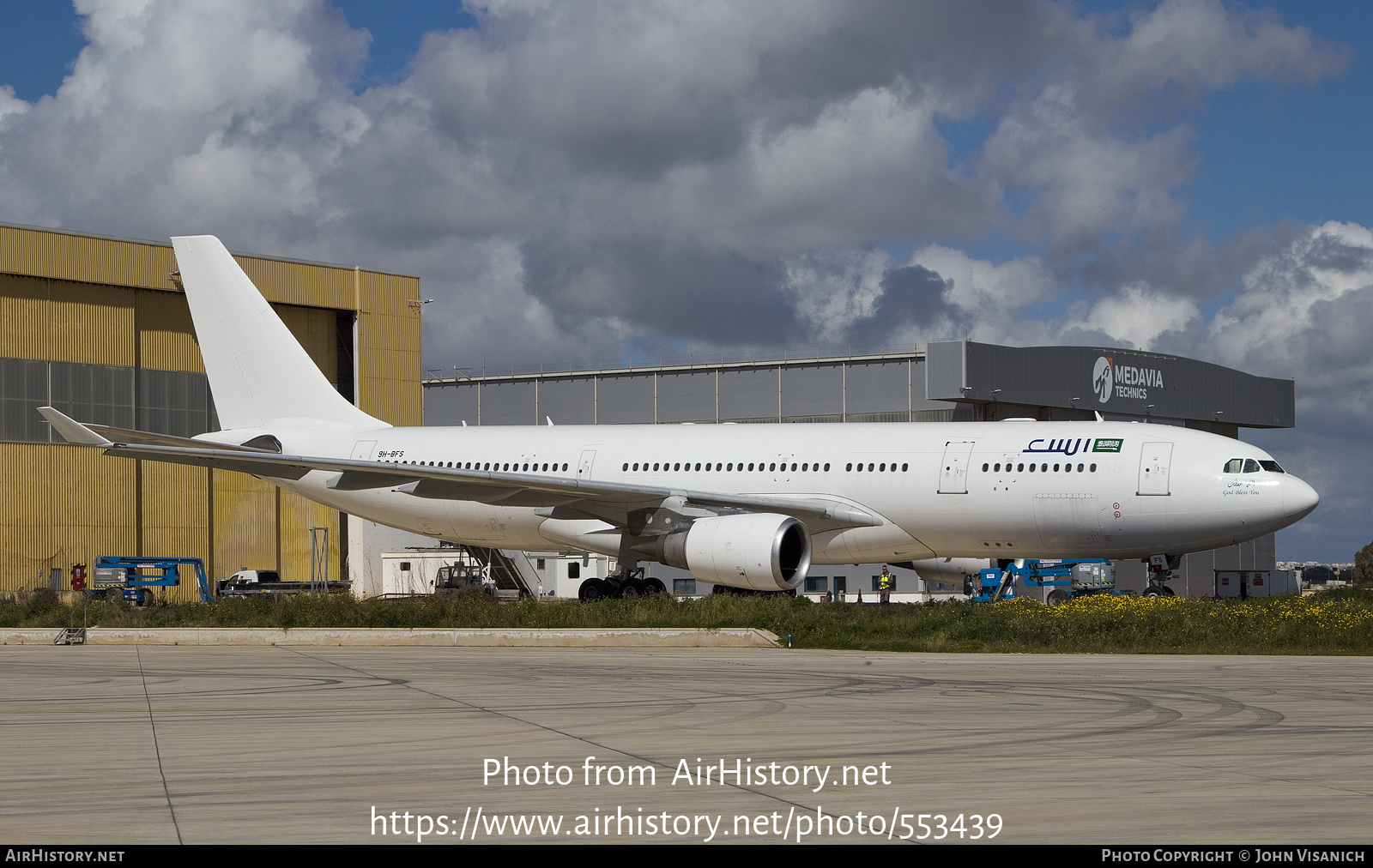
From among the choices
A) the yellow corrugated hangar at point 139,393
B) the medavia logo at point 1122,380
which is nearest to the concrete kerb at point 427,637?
the yellow corrugated hangar at point 139,393

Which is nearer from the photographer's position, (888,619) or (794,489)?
(888,619)

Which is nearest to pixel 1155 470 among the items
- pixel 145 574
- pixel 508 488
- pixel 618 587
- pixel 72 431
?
pixel 618 587

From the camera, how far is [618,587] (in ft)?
89.3

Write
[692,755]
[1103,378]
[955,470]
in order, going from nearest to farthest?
1. [692,755]
2. [955,470]
3. [1103,378]

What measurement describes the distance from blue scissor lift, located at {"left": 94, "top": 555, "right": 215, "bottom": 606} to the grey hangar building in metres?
11.0

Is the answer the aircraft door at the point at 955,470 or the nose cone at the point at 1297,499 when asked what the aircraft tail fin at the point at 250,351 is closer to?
the aircraft door at the point at 955,470

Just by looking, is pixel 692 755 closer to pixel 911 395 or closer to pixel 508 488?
pixel 508 488

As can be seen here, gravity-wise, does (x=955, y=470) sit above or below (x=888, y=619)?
above

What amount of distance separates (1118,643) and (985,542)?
23.6 feet

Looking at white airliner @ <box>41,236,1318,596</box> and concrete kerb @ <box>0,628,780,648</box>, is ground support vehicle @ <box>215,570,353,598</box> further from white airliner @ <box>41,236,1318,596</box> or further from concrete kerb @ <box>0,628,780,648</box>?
concrete kerb @ <box>0,628,780,648</box>

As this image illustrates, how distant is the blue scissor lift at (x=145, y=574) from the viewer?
39.8 meters

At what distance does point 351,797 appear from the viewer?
702cm

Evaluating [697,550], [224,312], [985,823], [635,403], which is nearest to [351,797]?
[985,823]

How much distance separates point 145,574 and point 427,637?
87.2 ft
